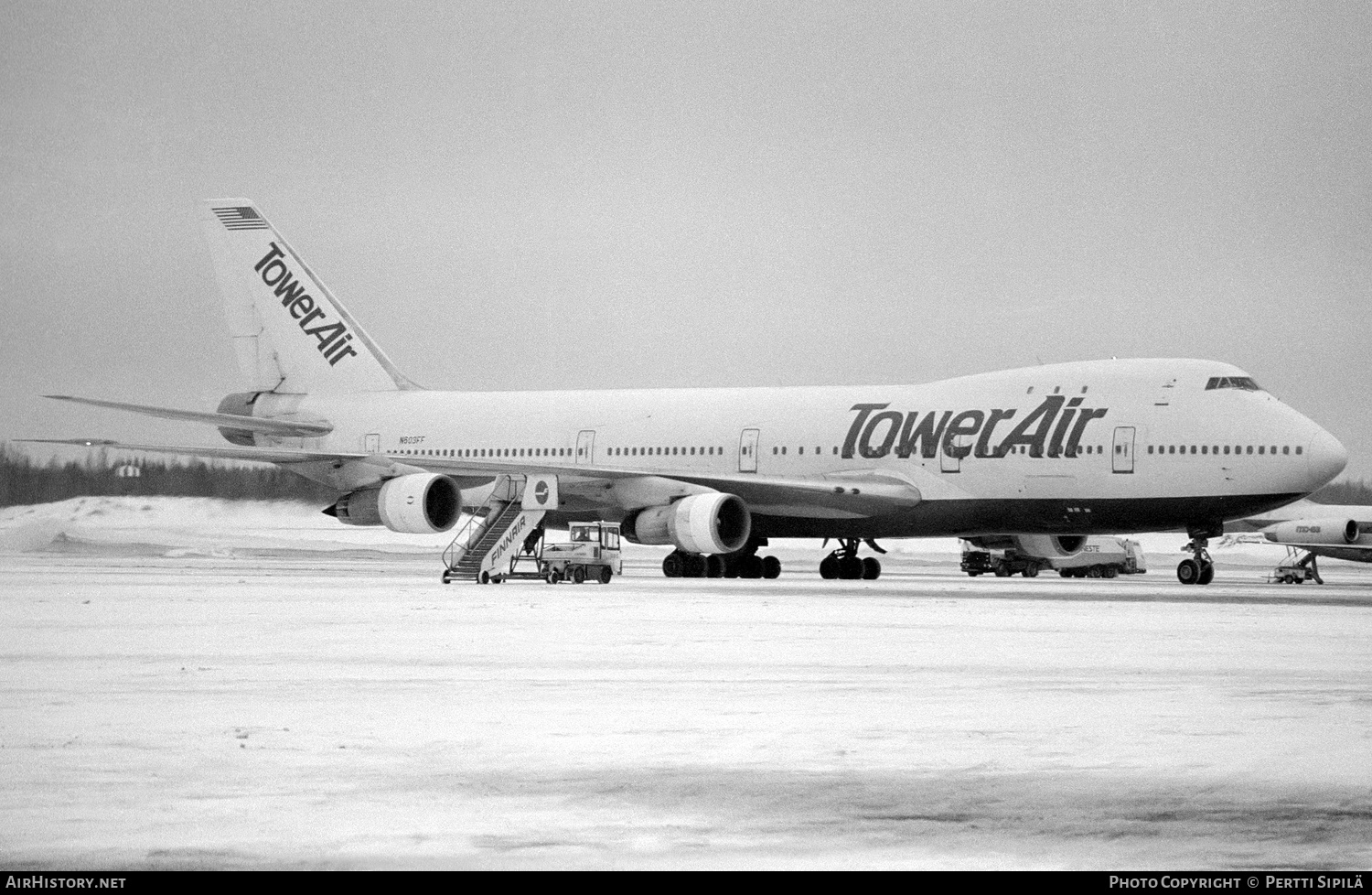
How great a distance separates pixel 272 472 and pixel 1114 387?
23.0 m

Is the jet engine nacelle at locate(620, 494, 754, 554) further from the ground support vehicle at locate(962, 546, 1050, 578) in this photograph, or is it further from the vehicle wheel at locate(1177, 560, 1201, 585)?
the ground support vehicle at locate(962, 546, 1050, 578)

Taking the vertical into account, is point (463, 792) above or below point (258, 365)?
below

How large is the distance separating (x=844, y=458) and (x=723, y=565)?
3707 mm

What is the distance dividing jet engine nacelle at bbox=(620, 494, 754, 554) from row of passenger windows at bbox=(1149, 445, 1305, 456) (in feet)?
25.0

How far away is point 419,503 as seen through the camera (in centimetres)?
3269

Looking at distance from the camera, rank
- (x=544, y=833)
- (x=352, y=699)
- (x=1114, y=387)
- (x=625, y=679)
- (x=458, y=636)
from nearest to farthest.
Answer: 1. (x=544, y=833)
2. (x=352, y=699)
3. (x=625, y=679)
4. (x=458, y=636)
5. (x=1114, y=387)

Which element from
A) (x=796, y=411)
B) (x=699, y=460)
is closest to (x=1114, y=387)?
(x=796, y=411)

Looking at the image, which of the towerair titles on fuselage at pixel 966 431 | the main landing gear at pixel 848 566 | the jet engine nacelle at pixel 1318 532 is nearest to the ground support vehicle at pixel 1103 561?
the jet engine nacelle at pixel 1318 532

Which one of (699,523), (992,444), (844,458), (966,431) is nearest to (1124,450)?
(992,444)

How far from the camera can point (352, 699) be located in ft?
37.6

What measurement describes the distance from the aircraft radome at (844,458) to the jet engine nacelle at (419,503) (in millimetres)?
38

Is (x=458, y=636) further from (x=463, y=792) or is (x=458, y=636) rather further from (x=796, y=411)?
(x=796, y=411)

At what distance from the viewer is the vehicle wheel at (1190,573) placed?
34844 millimetres

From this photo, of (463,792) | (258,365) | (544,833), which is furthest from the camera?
(258,365)
